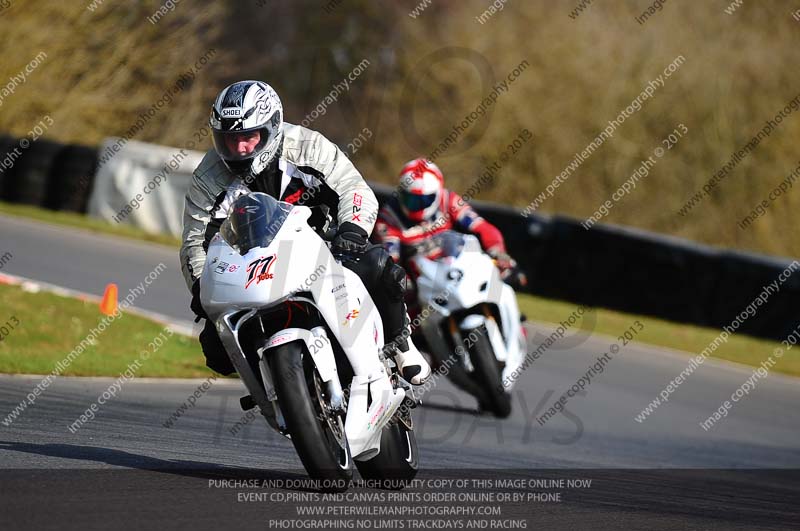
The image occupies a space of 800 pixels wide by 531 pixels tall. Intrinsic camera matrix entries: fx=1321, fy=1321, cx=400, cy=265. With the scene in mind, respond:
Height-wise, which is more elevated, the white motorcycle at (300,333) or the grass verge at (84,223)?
the white motorcycle at (300,333)

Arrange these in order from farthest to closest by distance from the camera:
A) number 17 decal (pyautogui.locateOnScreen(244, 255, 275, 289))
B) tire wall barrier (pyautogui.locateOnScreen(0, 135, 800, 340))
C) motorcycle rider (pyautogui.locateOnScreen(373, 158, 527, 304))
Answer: tire wall barrier (pyautogui.locateOnScreen(0, 135, 800, 340)) < motorcycle rider (pyautogui.locateOnScreen(373, 158, 527, 304)) < number 17 decal (pyautogui.locateOnScreen(244, 255, 275, 289))

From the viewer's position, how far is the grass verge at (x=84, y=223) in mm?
19047

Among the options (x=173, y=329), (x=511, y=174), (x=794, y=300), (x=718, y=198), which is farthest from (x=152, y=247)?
(x=718, y=198)

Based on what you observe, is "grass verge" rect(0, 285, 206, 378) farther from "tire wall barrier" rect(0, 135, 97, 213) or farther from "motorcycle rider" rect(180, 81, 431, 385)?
"tire wall barrier" rect(0, 135, 97, 213)

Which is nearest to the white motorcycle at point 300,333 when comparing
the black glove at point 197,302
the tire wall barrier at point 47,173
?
the black glove at point 197,302

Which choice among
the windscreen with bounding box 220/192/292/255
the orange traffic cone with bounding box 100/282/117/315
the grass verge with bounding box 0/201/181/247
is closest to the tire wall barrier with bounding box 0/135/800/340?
the grass verge with bounding box 0/201/181/247

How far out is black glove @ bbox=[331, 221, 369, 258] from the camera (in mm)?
5685

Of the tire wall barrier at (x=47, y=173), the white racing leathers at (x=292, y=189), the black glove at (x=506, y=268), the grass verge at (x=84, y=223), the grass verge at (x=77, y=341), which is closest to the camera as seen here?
the white racing leathers at (x=292, y=189)

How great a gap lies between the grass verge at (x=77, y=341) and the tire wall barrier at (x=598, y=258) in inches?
308

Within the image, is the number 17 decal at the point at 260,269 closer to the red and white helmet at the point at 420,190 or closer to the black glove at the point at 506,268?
the red and white helmet at the point at 420,190

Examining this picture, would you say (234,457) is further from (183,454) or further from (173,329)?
(173,329)

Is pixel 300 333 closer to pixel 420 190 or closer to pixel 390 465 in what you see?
pixel 390 465

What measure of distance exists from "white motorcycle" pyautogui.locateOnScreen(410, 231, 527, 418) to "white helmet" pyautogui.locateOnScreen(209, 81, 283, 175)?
13.2 ft

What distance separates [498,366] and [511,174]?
18618mm
